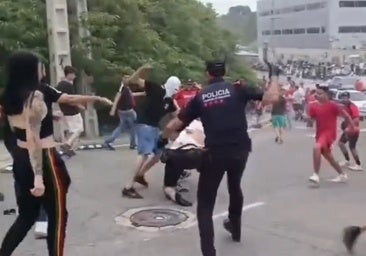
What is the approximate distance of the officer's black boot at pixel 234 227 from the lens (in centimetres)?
688

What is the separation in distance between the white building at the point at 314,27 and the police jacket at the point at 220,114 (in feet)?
267

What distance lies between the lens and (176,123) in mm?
6207

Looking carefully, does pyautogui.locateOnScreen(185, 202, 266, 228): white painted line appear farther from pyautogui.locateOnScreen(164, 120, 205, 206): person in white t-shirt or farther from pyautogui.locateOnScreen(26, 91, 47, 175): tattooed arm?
pyautogui.locateOnScreen(26, 91, 47, 175): tattooed arm

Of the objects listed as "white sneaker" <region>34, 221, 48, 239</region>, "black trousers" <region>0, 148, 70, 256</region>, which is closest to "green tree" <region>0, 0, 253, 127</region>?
"white sneaker" <region>34, 221, 48, 239</region>

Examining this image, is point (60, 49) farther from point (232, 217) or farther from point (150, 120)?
point (232, 217)

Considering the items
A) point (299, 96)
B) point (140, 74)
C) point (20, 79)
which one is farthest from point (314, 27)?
point (20, 79)

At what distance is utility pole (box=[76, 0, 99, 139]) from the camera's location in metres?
17.2

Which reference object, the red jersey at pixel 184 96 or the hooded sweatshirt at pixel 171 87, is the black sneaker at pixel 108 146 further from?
the hooded sweatshirt at pixel 171 87

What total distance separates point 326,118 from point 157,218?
3833 millimetres

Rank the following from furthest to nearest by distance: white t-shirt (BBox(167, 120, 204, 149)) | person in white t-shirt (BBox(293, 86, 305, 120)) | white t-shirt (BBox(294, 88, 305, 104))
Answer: white t-shirt (BBox(294, 88, 305, 104)) → person in white t-shirt (BBox(293, 86, 305, 120)) → white t-shirt (BBox(167, 120, 204, 149))

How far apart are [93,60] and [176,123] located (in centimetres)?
1269

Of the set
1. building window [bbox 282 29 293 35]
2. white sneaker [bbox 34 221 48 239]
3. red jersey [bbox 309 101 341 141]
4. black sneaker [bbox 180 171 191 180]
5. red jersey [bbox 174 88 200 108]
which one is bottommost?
black sneaker [bbox 180 171 191 180]

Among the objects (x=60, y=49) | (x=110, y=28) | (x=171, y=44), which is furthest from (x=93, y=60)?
(x=171, y=44)

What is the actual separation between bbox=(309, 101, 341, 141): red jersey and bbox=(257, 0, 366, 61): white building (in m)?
76.5
